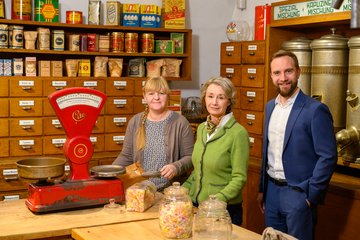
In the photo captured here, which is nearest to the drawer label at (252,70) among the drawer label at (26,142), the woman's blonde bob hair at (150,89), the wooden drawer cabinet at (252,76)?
the wooden drawer cabinet at (252,76)

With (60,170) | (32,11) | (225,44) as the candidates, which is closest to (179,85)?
(225,44)

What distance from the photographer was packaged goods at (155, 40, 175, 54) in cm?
522

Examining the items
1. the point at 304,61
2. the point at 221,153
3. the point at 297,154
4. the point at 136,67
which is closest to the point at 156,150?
the point at 221,153

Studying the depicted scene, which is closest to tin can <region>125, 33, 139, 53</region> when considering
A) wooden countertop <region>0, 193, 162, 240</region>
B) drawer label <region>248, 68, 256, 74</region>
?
drawer label <region>248, 68, 256, 74</region>

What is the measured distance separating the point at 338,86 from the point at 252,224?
4.28ft

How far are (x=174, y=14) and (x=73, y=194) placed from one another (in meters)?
3.00

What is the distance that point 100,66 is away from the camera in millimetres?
4918

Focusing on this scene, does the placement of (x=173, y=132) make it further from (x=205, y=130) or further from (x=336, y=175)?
(x=336, y=175)

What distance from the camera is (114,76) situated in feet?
16.4

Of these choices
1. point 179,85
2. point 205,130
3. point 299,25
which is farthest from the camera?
point 179,85

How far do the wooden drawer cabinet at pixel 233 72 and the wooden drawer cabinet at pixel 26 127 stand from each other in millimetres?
1685

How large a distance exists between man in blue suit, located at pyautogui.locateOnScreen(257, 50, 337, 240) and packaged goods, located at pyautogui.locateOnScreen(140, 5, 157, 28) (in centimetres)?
236

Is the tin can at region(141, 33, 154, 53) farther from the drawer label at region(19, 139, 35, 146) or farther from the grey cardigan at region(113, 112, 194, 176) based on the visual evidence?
the grey cardigan at region(113, 112, 194, 176)

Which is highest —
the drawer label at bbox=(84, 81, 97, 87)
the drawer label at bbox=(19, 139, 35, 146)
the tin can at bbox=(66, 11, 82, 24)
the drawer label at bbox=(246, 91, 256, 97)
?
the tin can at bbox=(66, 11, 82, 24)
